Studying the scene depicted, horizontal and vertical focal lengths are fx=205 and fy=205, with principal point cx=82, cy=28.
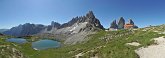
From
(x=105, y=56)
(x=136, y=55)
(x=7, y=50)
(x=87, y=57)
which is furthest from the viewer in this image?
(x=7, y=50)

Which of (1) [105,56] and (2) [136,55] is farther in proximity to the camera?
(1) [105,56]

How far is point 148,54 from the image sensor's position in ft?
164

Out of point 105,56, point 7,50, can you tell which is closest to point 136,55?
point 105,56

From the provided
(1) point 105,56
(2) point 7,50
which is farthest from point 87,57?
(2) point 7,50

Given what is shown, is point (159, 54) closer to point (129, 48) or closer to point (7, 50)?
point (129, 48)

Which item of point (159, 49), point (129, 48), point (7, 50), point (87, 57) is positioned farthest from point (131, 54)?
point (7, 50)

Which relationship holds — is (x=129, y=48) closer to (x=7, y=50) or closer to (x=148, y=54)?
(x=148, y=54)

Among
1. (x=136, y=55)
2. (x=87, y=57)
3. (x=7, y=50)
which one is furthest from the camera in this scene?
(x=7, y=50)

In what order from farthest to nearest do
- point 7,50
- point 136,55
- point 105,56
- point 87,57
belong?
1. point 7,50
2. point 87,57
3. point 105,56
4. point 136,55

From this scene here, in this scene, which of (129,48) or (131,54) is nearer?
(131,54)

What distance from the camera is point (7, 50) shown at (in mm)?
68125

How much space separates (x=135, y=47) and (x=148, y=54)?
→ 531cm

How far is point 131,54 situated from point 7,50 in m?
41.2

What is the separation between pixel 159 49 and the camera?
174ft
